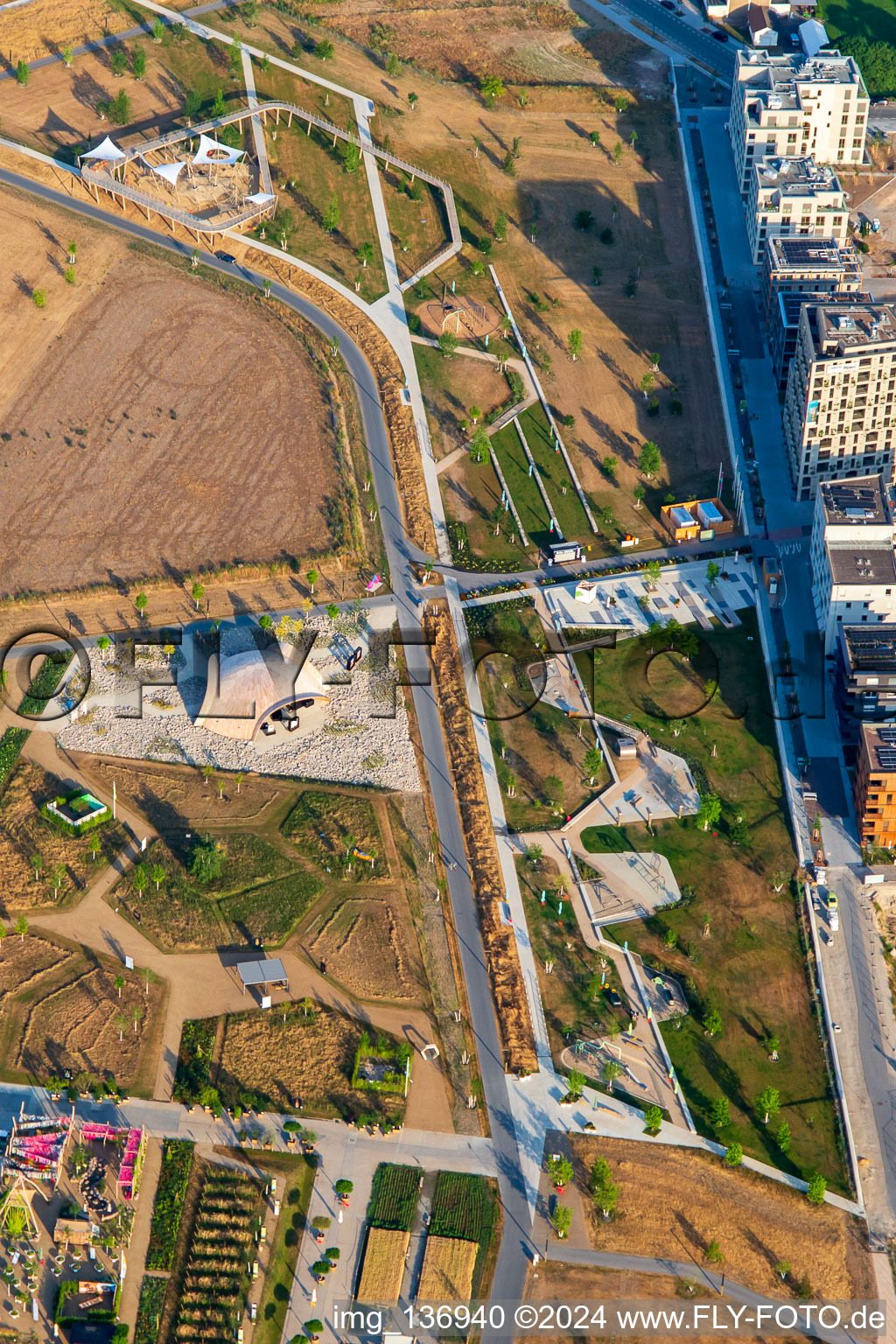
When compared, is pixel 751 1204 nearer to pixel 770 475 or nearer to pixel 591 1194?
pixel 591 1194

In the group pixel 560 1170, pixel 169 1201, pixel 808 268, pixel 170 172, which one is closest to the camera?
pixel 169 1201

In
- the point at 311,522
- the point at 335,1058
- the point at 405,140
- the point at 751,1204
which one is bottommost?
the point at 751,1204

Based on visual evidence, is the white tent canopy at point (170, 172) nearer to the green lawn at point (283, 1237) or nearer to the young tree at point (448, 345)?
the young tree at point (448, 345)

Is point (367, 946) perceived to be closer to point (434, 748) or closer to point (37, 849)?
point (434, 748)

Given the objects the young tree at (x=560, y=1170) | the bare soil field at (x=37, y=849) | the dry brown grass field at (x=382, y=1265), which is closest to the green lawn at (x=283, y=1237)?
the dry brown grass field at (x=382, y=1265)

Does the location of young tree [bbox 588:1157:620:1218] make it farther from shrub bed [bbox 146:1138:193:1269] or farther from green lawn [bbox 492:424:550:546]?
green lawn [bbox 492:424:550:546]

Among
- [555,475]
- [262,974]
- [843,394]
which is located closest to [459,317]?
[555,475]

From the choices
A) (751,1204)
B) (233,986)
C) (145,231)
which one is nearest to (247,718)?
(233,986)

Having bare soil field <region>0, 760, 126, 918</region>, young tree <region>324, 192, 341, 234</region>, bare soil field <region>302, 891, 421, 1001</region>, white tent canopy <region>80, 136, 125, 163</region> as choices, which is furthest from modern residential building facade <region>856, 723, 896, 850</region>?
white tent canopy <region>80, 136, 125, 163</region>
